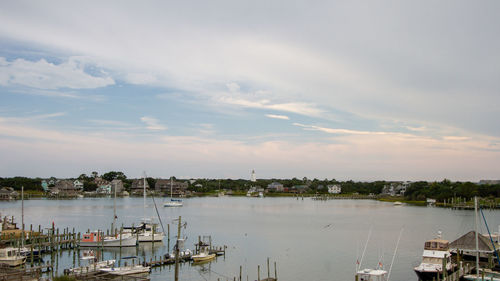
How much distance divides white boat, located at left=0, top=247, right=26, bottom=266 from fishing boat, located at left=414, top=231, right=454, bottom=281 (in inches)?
1266

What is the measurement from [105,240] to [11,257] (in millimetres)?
11822

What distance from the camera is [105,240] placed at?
1831 inches

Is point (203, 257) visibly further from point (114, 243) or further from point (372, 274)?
point (372, 274)

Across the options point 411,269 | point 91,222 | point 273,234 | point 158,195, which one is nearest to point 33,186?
point 158,195

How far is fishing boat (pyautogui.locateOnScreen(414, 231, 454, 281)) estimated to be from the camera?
31.7 m

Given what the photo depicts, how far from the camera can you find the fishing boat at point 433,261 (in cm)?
3172

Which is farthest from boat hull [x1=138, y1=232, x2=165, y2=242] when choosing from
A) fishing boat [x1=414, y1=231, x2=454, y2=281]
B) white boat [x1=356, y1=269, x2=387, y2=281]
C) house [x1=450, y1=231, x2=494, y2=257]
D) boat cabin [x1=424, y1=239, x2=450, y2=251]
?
house [x1=450, y1=231, x2=494, y2=257]

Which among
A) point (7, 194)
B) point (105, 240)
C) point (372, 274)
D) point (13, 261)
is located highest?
point (372, 274)

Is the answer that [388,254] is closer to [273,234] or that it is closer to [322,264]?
[322,264]

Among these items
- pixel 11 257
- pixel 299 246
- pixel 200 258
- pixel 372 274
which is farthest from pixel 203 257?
pixel 372 274

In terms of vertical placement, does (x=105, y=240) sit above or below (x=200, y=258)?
above

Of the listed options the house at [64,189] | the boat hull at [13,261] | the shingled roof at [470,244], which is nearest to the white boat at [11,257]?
the boat hull at [13,261]

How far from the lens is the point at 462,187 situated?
13412 cm

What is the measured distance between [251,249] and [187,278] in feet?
46.4
